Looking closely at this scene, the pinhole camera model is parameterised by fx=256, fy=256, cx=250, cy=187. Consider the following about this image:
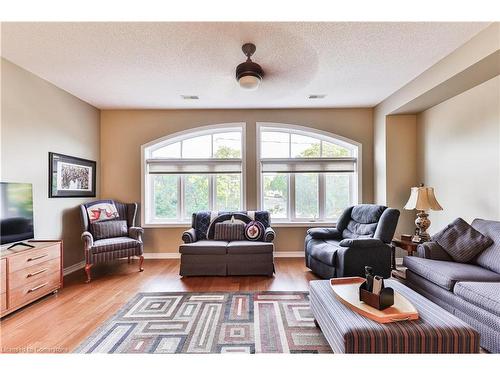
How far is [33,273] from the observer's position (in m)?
2.60

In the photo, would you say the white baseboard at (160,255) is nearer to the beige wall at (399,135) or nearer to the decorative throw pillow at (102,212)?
the decorative throw pillow at (102,212)

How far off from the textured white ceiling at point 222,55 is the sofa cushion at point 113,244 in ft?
7.00

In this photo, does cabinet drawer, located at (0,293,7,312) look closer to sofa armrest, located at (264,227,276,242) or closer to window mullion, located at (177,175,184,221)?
window mullion, located at (177,175,184,221)

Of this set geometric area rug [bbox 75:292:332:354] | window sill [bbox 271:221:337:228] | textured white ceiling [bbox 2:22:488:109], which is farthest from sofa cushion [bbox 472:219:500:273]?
window sill [bbox 271:221:337:228]

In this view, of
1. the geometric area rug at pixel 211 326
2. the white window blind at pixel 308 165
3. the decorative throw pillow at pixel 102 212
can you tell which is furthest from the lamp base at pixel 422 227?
the decorative throw pillow at pixel 102 212

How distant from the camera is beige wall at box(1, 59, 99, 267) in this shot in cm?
281

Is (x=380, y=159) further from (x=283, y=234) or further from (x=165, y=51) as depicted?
(x=165, y=51)

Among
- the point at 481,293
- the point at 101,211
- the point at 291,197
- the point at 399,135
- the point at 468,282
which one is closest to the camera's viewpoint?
the point at 481,293

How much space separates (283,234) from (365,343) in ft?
10.4

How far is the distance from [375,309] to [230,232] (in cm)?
251

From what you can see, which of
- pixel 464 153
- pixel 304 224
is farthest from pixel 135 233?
pixel 464 153

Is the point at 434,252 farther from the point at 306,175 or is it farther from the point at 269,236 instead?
the point at 306,175

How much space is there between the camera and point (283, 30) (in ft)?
7.42
